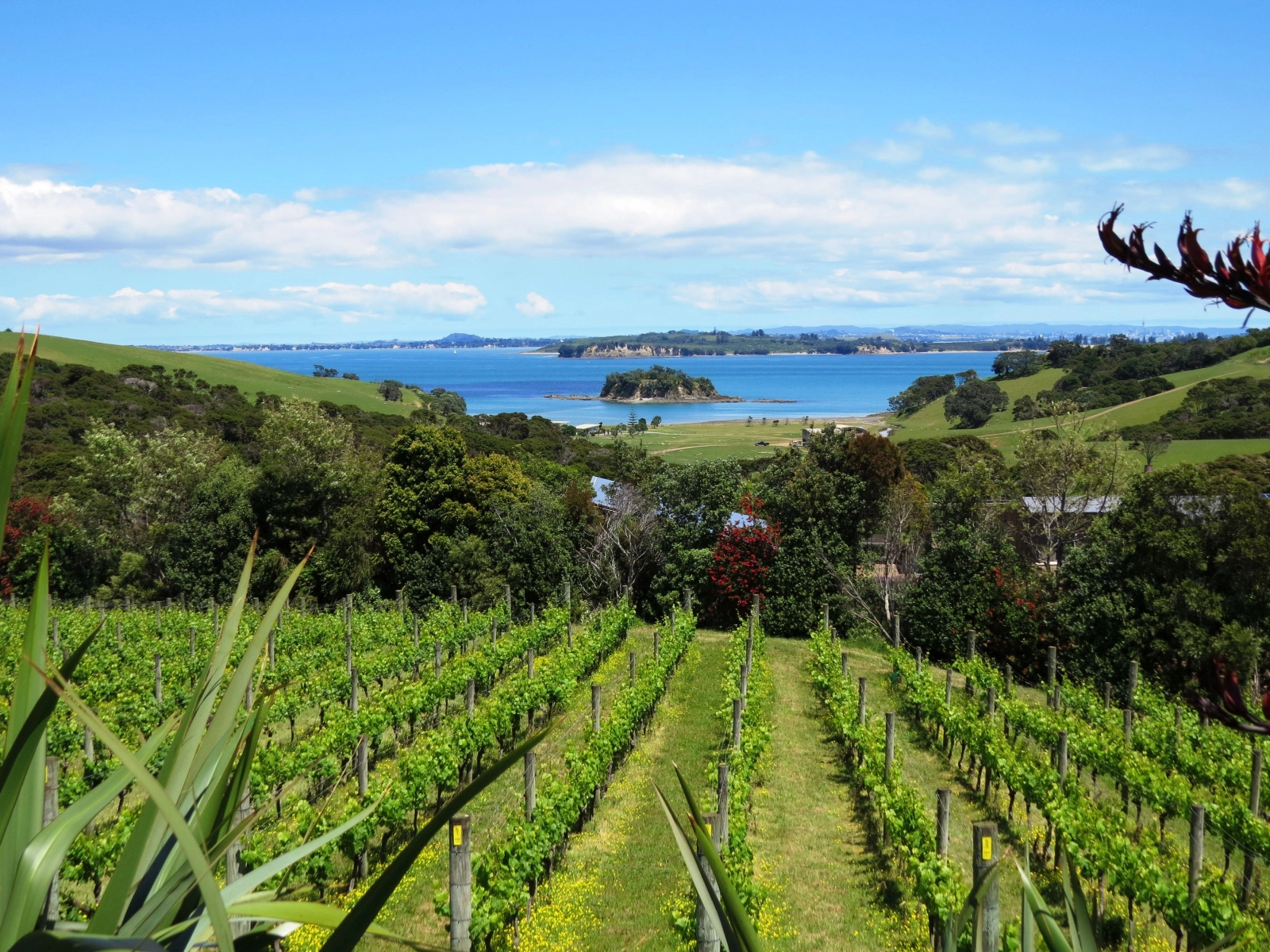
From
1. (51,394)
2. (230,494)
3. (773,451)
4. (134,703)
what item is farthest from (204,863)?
(773,451)

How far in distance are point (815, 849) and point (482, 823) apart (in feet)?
12.9

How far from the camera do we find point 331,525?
2861cm

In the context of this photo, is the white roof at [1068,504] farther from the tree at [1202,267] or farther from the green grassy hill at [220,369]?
the green grassy hill at [220,369]

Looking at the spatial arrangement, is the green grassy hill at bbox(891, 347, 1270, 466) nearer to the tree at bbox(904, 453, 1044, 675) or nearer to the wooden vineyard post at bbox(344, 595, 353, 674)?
the tree at bbox(904, 453, 1044, 675)

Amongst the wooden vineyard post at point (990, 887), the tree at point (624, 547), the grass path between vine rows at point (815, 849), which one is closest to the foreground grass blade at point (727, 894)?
the wooden vineyard post at point (990, 887)

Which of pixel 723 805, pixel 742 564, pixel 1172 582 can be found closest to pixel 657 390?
pixel 742 564

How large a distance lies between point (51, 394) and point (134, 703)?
4973 cm

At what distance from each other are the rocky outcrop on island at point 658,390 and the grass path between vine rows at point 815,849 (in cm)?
14284

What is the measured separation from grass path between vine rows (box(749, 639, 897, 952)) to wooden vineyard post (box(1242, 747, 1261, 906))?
356cm

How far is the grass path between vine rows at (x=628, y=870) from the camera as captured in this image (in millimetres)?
8375

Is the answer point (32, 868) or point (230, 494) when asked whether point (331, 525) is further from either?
point (32, 868)

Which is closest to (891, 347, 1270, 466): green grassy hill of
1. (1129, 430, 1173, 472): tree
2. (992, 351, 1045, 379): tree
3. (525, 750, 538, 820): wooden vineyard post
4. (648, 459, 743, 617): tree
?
(1129, 430, 1173, 472): tree

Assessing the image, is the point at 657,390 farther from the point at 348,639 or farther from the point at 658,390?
the point at 348,639

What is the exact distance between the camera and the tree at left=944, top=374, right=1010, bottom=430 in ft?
263
